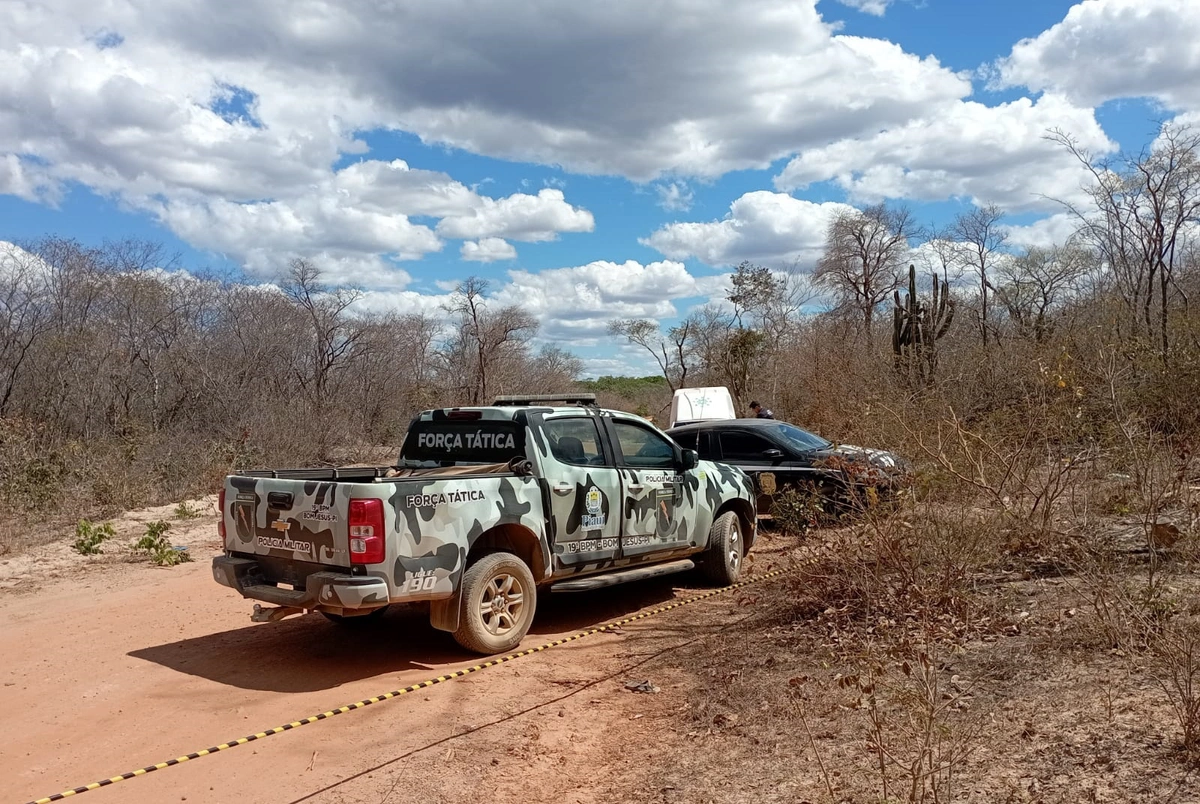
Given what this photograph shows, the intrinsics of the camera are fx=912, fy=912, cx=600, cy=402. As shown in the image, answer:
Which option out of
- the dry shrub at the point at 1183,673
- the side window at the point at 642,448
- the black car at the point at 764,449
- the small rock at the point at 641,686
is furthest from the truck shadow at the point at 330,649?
the dry shrub at the point at 1183,673

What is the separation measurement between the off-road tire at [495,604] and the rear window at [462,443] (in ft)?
3.06

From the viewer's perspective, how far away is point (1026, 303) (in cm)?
3086

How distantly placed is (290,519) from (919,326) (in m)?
17.8

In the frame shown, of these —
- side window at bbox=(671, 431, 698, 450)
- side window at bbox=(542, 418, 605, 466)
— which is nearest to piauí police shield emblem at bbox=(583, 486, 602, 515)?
side window at bbox=(542, 418, 605, 466)

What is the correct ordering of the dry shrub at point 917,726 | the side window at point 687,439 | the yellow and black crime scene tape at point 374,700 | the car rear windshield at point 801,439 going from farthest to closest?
the side window at point 687,439, the car rear windshield at point 801,439, the yellow and black crime scene tape at point 374,700, the dry shrub at point 917,726

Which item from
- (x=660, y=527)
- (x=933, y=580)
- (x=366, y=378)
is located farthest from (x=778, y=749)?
(x=366, y=378)

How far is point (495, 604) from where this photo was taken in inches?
258

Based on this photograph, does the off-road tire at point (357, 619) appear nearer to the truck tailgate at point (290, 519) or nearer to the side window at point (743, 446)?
the truck tailgate at point (290, 519)

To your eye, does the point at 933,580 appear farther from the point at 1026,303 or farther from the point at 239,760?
the point at 1026,303

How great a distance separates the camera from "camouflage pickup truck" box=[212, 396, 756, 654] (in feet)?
19.2

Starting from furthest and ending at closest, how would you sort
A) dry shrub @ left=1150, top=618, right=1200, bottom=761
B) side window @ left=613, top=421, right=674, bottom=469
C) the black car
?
the black car < side window @ left=613, top=421, right=674, bottom=469 < dry shrub @ left=1150, top=618, right=1200, bottom=761

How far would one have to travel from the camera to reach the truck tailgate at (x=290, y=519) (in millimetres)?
5836

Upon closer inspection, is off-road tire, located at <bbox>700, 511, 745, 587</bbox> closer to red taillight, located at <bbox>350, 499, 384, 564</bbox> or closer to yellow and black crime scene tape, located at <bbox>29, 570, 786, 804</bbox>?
yellow and black crime scene tape, located at <bbox>29, 570, 786, 804</bbox>

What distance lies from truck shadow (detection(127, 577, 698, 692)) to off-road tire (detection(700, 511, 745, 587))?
29.2 inches
